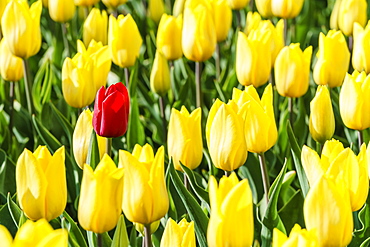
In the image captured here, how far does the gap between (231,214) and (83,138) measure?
0.64 m

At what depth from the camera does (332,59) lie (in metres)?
2.32

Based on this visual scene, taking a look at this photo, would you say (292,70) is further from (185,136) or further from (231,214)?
(231,214)

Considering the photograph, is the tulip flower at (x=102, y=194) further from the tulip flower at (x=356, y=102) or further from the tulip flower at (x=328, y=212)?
the tulip flower at (x=356, y=102)

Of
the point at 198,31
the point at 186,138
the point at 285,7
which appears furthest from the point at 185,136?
the point at 285,7

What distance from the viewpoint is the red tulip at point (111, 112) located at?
171 cm

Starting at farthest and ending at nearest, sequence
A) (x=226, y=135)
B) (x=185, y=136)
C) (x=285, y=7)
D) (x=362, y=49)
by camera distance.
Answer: (x=285, y=7) → (x=362, y=49) → (x=185, y=136) → (x=226, y=135)

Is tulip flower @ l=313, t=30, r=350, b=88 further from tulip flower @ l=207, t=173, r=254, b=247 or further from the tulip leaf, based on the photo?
tulip flower @ l=207, t=173, r=254, b=247

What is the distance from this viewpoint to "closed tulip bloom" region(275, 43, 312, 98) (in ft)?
7.26

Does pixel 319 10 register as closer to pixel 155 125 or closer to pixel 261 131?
pixel 155 125

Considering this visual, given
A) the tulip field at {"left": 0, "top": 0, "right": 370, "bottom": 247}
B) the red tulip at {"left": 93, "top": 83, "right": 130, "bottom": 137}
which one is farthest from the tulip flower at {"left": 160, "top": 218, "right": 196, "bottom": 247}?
the red tulip at {"left": 93, "top": 83, "right": 130, "bottom": 137}

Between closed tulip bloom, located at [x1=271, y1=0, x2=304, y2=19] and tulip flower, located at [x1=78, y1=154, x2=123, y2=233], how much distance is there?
4.96 ft

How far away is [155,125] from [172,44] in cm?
31

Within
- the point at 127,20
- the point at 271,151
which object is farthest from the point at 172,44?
the point at 271,151

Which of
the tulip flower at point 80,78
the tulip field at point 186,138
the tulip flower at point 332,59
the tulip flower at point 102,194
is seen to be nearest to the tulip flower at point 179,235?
the tulip field at point 186,138
